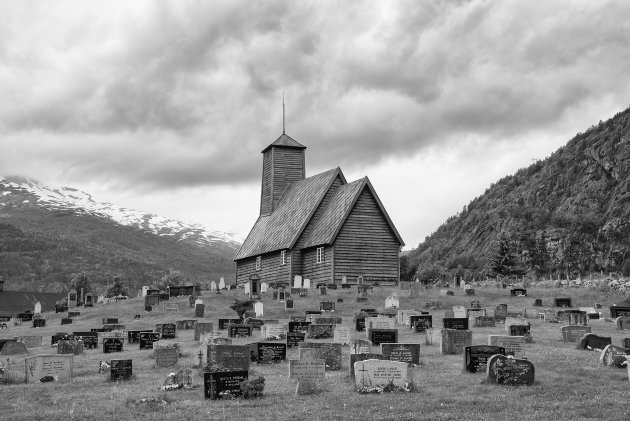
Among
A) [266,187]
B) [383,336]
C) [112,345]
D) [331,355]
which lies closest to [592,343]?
[383,336]

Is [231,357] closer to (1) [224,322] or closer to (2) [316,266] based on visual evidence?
(1) [224,322]

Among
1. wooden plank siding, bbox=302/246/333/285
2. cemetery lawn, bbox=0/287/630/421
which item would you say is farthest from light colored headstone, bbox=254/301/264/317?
wooden plank siding, bbox=302/246/333/285

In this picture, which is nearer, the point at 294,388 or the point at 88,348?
the point at 294,388

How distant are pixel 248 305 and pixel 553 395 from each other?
2176cm

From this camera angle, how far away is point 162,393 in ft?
52.8

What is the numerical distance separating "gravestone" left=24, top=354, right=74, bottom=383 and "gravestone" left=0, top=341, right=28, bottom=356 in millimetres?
8111

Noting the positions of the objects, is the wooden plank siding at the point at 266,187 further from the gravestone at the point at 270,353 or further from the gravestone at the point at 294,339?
the gravestone at the point at 270,353

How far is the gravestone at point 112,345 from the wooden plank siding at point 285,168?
36.5 meters

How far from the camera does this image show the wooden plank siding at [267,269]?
171 ft

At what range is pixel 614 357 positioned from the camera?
1869 cm

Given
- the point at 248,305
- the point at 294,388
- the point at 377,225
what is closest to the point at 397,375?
the point at 294,388

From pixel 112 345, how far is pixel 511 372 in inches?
581

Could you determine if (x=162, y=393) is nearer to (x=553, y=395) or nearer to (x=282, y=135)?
(x=553, y=395)

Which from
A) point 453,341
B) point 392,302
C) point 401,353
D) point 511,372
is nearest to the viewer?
point 511,372
